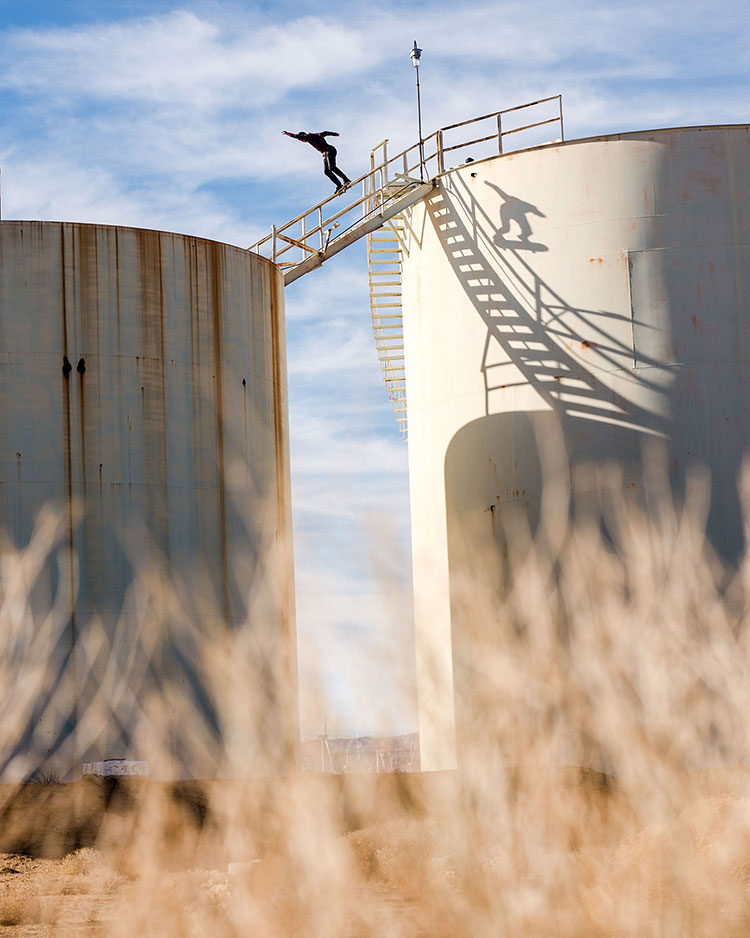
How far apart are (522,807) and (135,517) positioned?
6953 millimetres

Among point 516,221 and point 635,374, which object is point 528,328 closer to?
point 516,221

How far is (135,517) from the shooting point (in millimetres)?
22812

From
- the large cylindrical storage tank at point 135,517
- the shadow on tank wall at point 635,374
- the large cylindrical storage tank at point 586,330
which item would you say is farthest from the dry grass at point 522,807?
the large cylindrical storage tank at point 586,330

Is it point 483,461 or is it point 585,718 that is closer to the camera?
point 585,718

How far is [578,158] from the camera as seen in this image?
87.4ft

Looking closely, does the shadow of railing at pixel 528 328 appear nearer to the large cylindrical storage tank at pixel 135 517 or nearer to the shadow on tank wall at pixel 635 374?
the shadow on tank wall at pixel 635 374

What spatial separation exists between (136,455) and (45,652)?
10.2ft

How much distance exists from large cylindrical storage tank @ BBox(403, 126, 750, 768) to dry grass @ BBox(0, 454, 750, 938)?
2.45ft

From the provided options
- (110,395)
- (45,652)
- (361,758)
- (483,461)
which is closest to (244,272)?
(110,395)

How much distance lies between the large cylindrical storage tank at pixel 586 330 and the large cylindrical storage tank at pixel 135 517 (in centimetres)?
424

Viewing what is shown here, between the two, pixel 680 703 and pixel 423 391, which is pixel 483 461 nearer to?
pixel 423 391

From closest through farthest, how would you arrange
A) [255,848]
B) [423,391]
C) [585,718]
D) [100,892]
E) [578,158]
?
1. [100,892]
2. [255,848]
3. [585,718]
4. [578,158]
5. [423,391]

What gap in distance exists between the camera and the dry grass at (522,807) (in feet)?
64.0

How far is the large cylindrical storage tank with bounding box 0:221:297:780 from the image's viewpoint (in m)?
22.0
